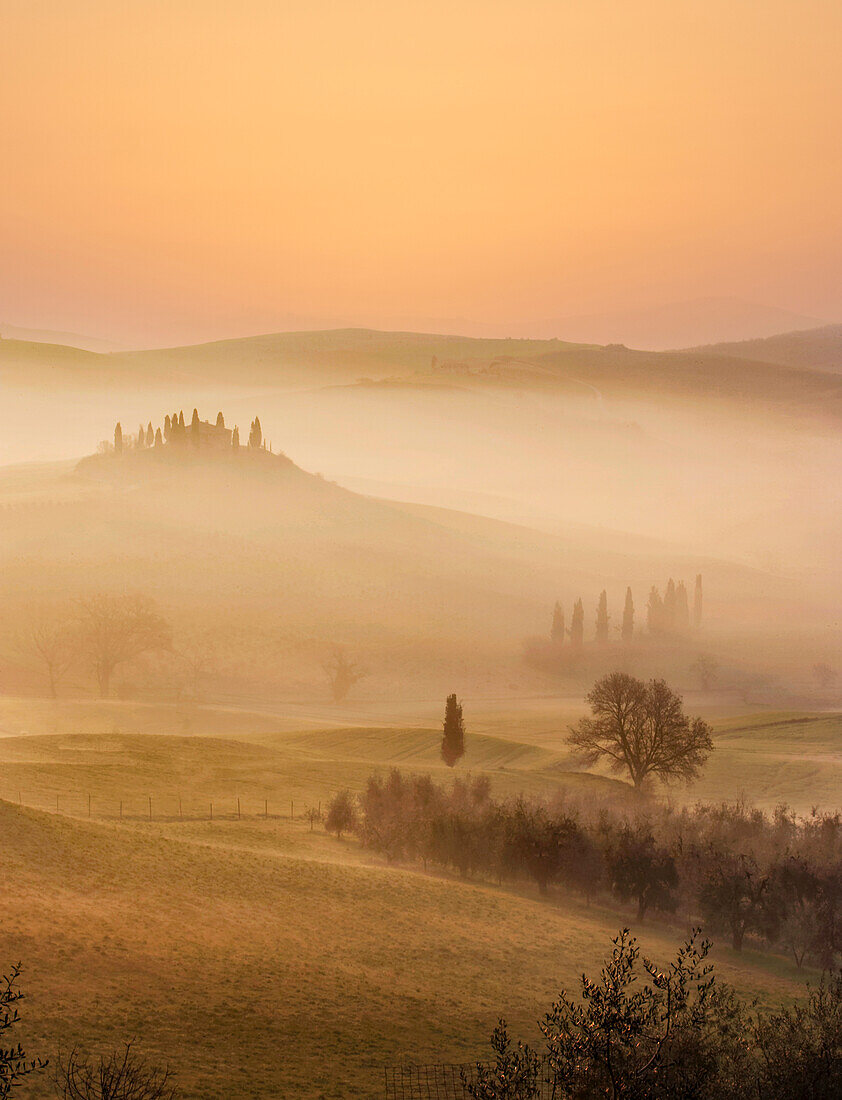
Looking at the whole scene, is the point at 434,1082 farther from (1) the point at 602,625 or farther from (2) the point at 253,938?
(1) the point at 602,625

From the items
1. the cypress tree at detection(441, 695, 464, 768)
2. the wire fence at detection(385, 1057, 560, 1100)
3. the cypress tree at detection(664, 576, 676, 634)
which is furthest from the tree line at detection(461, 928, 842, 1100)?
the cypress tree at detection(664, 576, 676, 634)

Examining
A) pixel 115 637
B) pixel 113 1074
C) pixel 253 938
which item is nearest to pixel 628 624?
pixel 115 637

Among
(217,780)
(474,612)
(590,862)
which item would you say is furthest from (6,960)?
(474,612)

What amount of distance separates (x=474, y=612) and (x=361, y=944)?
153731 millimetres

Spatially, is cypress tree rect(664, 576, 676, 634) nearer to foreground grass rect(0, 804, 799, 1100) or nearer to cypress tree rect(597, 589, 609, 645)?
cypress tree rect(597, 589, 609, 645)

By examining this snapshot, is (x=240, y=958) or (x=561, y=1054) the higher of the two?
(x=561, y=1054)

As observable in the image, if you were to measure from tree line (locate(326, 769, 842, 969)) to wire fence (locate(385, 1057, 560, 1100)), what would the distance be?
21.5 metres

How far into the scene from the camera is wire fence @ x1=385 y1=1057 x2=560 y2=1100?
2788 cm

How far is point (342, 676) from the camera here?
140875mm

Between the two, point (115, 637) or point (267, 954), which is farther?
point (115, 637)

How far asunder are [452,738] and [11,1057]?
64289 millimetres

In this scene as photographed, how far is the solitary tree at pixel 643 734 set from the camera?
73812mm

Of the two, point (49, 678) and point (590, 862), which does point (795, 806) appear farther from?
point (49, 678)

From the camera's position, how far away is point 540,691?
15212 cm
